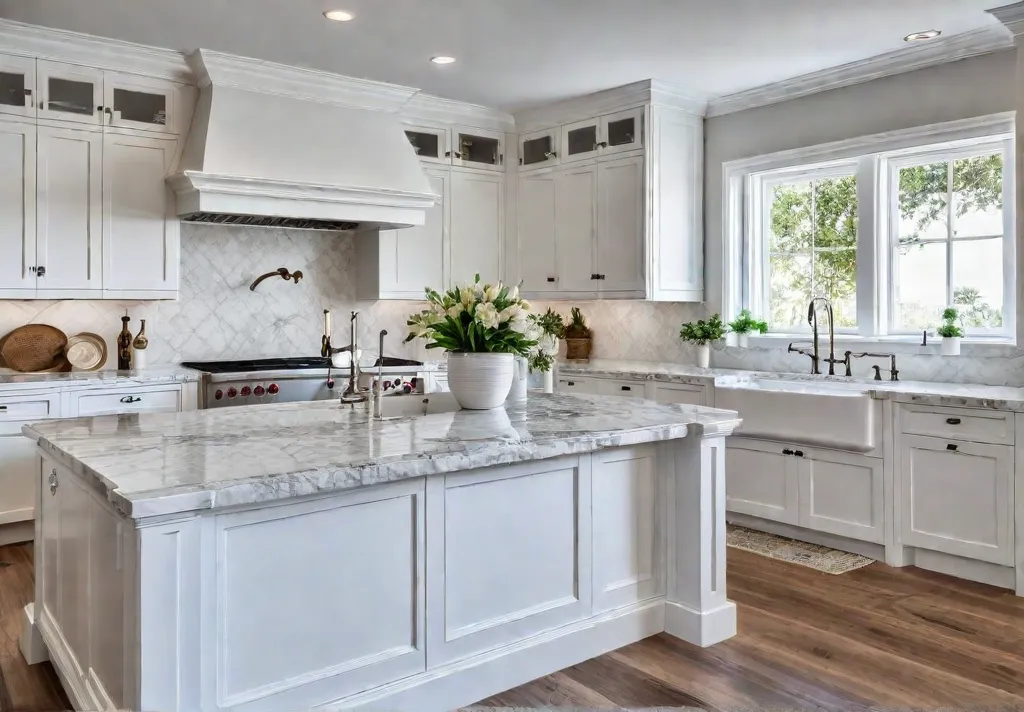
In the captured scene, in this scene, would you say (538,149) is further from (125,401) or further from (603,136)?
(125,401)

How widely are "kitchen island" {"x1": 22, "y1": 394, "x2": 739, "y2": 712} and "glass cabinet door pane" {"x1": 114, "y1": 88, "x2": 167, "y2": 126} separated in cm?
242

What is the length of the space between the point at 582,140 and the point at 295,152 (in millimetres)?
1923

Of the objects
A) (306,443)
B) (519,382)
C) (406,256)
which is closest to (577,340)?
(406,256)

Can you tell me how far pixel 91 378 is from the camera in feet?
14.0

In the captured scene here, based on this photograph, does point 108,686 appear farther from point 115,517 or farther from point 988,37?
point 988,37

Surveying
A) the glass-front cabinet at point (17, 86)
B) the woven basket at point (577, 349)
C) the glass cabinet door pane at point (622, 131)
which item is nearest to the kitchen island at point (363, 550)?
the glass-front cabinet at point (17, 86)

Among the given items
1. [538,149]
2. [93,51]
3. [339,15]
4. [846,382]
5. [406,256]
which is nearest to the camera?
[339,15]

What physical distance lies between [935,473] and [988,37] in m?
2.16

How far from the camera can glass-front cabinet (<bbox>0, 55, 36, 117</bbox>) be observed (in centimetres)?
417

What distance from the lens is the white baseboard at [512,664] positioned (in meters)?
2.33

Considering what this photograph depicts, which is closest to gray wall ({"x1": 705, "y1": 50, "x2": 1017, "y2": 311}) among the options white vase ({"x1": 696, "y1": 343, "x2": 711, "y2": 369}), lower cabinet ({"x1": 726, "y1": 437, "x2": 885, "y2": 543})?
white vase ({"x1": 696, "y1": 343, "x2": 711, "y2": 369})

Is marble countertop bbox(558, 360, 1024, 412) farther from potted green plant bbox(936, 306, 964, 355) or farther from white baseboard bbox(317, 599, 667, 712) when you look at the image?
white baseboard bbox(317, 599, 667, 712)

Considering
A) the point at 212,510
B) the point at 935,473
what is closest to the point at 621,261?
the point at 935,473

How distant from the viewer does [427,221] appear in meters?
5.62
